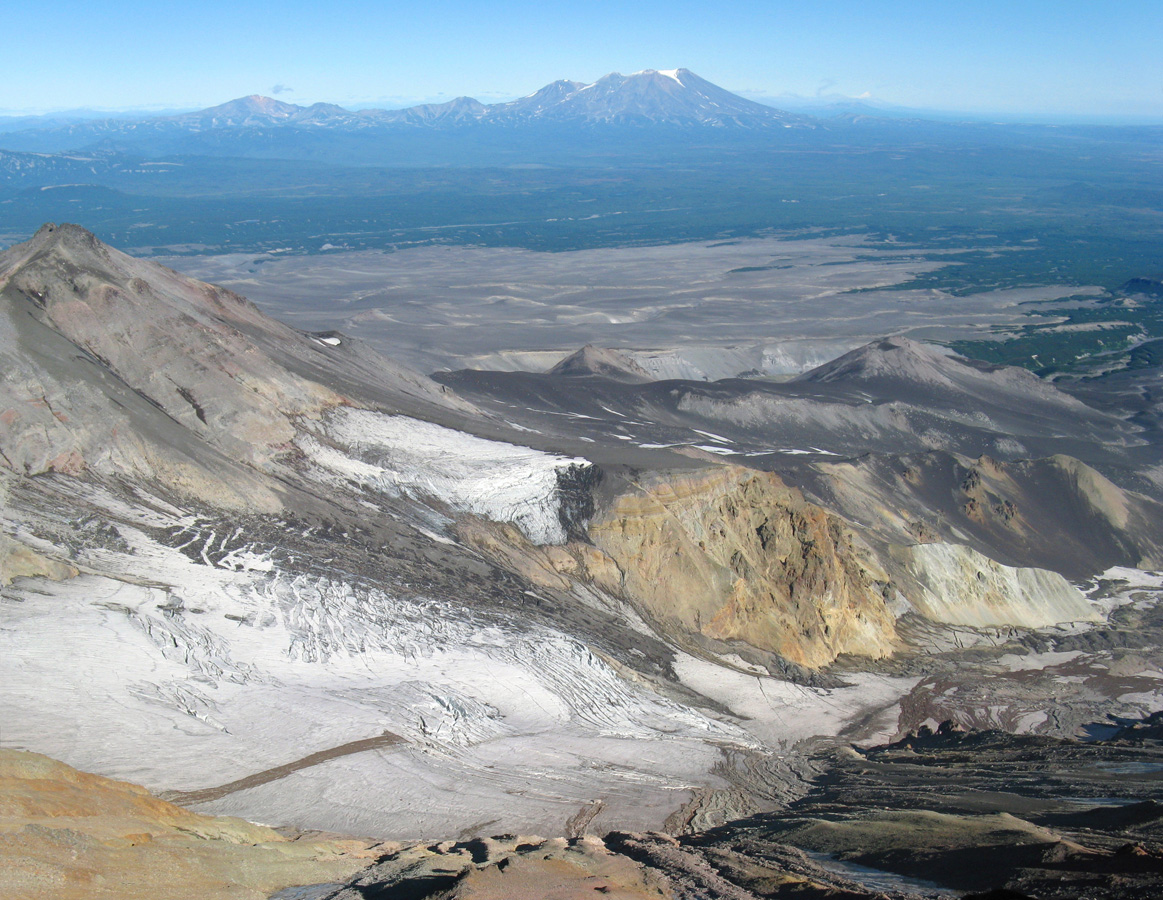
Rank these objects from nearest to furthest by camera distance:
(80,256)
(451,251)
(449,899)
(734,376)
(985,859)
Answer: (449,899) → (985,859) → (80,256) → (734,376) → (451,251)

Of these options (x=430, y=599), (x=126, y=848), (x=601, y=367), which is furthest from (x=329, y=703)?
(x=601, y=367)

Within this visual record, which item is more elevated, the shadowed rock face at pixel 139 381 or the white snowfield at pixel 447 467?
the shadowed rock face at pixel 139 381

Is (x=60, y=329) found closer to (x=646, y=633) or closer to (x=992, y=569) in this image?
(x=646, y=633)

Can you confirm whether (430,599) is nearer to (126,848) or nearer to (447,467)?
(447,467)

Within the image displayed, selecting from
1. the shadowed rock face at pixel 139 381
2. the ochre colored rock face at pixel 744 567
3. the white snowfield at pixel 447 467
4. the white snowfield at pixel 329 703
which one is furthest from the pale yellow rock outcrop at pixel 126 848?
the ochre colored rock face at pixel 744 567

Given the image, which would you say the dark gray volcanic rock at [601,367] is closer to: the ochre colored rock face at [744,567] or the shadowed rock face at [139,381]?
the shadowed rock face at [139,381]

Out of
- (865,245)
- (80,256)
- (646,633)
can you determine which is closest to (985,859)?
(646,633)
